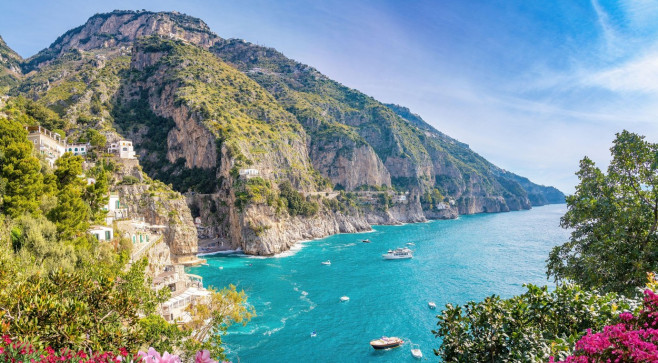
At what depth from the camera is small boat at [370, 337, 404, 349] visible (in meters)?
24.4

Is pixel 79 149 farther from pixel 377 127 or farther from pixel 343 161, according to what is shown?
pixel 377 127

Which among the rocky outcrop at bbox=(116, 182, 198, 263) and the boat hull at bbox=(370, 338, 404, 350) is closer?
the boat hull at bbox=(370, 338, 404, 350)

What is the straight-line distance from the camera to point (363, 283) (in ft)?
140

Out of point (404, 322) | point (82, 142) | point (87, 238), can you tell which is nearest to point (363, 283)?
point (404, 322)

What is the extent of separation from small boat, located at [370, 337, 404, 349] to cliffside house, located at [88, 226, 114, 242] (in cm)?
2346

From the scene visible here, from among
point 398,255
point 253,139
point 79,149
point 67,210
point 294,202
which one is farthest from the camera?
point 253,139

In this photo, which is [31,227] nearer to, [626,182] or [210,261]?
[626,182]

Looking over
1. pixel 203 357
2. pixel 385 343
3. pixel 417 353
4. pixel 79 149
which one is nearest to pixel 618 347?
pixel 203 357

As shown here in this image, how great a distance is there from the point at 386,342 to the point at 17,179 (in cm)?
2825

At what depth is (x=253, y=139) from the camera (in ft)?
271

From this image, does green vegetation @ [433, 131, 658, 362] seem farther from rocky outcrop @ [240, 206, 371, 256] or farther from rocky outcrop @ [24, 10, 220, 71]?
rocky outcrop @ [24, 10, 220, 71]

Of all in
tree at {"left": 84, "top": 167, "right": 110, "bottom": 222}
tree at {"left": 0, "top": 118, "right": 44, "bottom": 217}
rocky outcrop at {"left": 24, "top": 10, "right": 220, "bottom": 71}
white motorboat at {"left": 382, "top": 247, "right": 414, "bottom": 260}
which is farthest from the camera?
rocky outcrop at {"left": 24, "top": 10, "right": 220, "bottom": 71}

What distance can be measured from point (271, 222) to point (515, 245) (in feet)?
170

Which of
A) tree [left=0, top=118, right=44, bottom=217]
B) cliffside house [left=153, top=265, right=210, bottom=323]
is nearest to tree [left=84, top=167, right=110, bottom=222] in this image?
tree [left=0, top=118, right=44, bottom=217]
